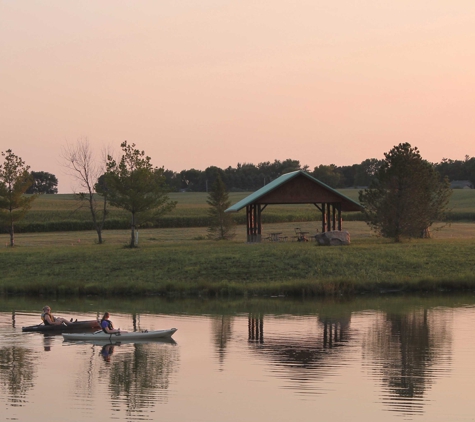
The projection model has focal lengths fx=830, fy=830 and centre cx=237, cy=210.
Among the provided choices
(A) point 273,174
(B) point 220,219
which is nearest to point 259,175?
(A) point 273,174

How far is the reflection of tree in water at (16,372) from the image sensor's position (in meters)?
18.3

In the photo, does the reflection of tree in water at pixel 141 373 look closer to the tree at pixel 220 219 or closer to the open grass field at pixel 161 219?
the tree at pixel 220 219

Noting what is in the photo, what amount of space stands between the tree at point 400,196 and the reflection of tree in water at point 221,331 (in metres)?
21.3

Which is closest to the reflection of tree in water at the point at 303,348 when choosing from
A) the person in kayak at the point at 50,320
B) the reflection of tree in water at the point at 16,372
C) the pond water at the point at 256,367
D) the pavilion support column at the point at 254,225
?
the pond water at the point at 256,367

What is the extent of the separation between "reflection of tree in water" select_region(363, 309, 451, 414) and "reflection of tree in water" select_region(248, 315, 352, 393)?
3.29 feet

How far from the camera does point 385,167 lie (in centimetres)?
4997

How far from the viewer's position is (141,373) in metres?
20.4

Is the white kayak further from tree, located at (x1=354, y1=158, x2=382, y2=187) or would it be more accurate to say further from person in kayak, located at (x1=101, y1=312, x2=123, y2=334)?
tree, located at (x1=354, y1=158, x2=382, y2=187)

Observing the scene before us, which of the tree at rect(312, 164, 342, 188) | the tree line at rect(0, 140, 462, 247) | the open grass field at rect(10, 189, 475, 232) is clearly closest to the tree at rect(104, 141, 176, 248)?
the tree line at rect(0, 140, 462, 247)

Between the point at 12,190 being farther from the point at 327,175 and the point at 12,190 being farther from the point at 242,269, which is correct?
the point at 327,175

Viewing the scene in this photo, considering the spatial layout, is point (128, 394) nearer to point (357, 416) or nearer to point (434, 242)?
point (357, 416)

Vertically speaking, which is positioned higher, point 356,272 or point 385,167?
point 385,167

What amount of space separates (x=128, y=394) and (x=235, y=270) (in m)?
22.3

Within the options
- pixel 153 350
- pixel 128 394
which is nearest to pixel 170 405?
pixel 128 394
